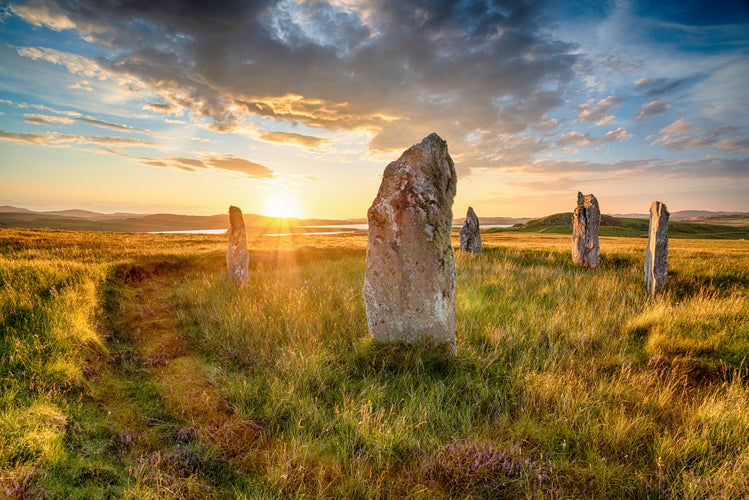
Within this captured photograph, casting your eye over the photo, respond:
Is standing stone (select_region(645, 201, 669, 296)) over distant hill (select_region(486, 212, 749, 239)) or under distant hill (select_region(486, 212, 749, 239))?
under

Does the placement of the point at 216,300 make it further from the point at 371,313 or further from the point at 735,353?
the point at 735,353

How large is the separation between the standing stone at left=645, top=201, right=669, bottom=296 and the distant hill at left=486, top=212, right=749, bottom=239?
60.2 meters

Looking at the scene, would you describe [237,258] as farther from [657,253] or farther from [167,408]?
[657,253]

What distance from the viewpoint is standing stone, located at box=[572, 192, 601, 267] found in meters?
15.9

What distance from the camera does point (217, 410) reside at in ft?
13.9

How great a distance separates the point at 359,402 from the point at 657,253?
11305 millimetres

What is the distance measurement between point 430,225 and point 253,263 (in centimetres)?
1246

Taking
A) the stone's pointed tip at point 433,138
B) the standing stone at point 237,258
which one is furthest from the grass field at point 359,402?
the stone's pointed tip at point 433,138

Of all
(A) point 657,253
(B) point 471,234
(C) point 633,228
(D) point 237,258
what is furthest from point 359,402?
(C) point 633,228

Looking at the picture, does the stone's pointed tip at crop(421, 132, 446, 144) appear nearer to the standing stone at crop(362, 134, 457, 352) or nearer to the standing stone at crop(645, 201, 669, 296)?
the standing stone at crop(362, 134, 457, 352)

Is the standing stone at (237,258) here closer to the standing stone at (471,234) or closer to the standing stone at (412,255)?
the standing stone at (412,255)

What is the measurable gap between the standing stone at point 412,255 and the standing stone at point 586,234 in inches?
520

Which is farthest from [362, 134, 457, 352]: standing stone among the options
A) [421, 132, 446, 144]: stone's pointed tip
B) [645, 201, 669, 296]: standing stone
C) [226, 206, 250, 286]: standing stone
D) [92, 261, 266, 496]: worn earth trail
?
[645, 201, 669, 296]: standing stone

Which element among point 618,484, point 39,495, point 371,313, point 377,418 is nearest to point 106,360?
point 39,495
